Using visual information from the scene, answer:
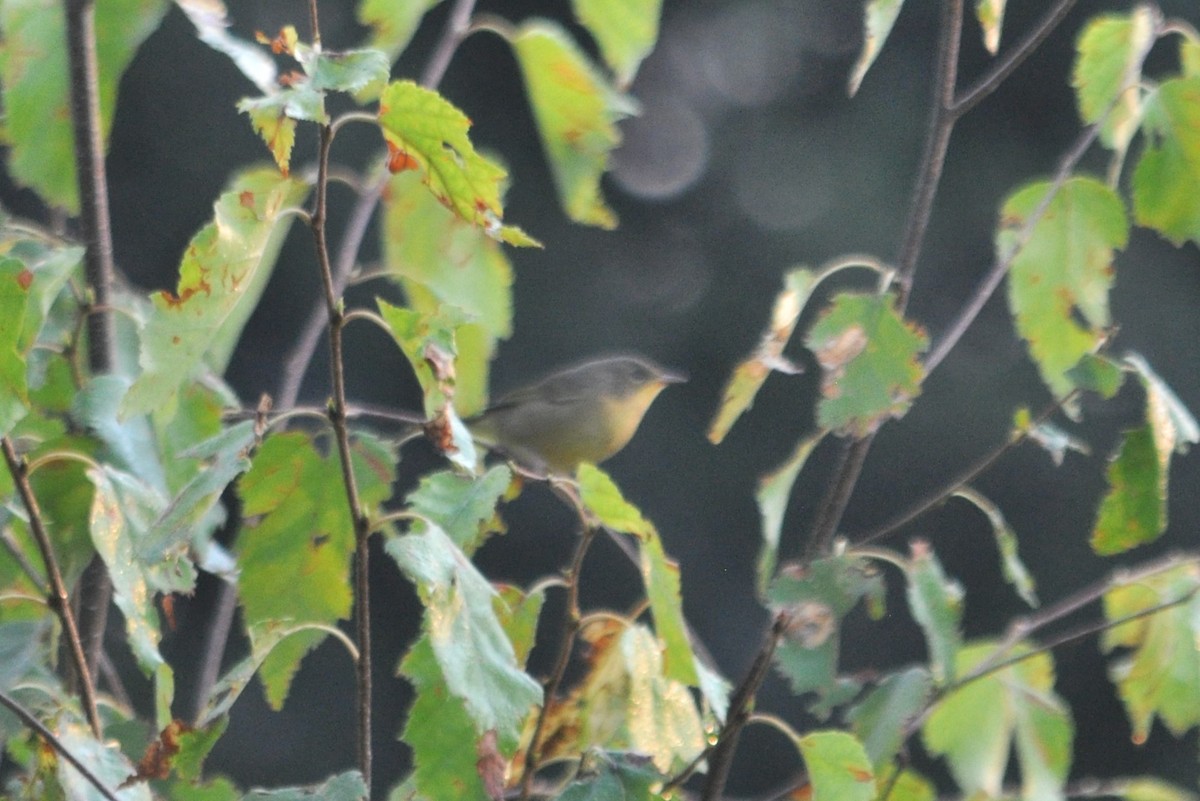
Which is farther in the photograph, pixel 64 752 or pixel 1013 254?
pixel 1013 254

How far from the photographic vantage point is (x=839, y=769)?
1.18 metres

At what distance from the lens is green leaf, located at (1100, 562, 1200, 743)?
1.49 m

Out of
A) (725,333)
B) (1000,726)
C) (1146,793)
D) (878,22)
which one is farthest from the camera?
(725,333)

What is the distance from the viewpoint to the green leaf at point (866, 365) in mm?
1251

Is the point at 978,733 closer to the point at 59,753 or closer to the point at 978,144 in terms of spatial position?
the point at 59,753

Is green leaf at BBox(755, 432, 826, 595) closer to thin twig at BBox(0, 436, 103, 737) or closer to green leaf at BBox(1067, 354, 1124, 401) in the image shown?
green leaf at BBox(1067, 354, 1124, 401)

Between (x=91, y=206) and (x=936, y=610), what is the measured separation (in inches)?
31.5

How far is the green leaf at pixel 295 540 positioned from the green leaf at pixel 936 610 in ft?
1.47

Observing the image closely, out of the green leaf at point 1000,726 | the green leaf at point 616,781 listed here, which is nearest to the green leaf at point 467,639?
the green leaf at point 616,781

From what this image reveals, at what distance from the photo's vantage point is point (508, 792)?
131 centimetres

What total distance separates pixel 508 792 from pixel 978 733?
668 millimetres

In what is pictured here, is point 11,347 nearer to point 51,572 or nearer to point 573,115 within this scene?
point 51,572

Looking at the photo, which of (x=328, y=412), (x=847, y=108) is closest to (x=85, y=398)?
(x=328, y=412)

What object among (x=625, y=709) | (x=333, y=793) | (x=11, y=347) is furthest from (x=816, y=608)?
(x=11, y=347)
